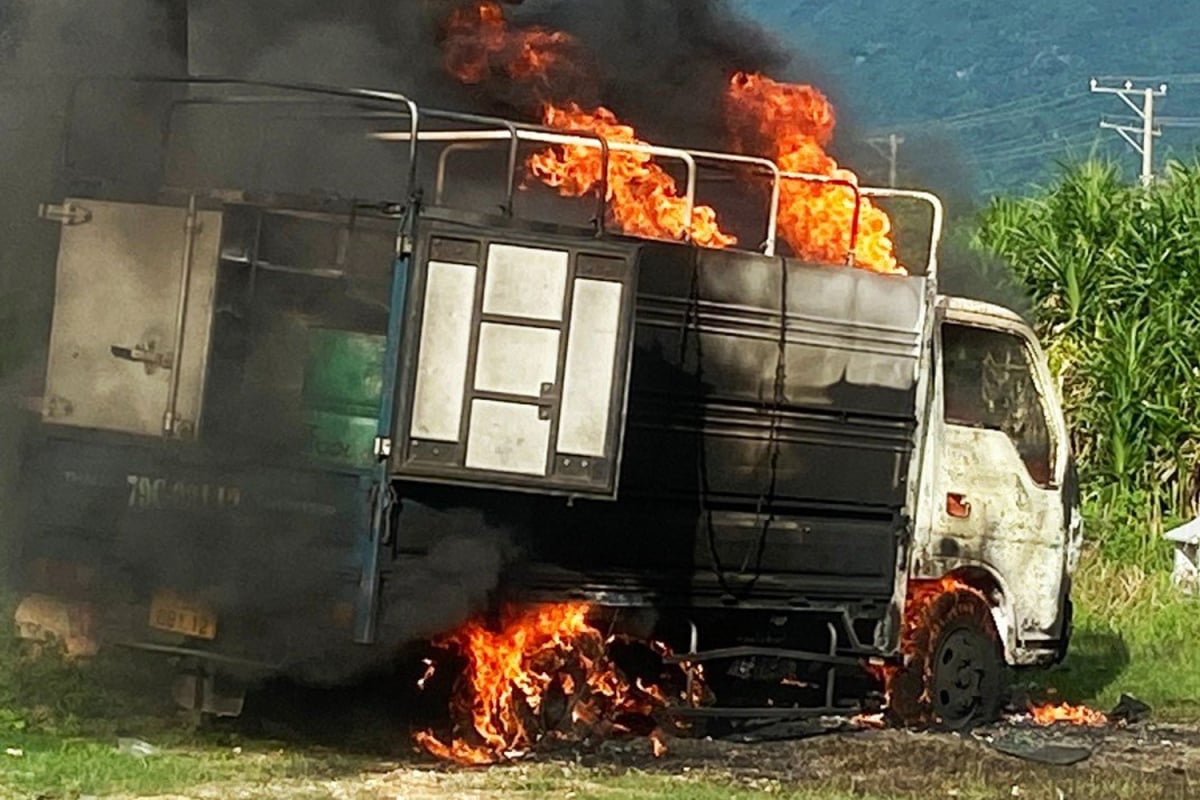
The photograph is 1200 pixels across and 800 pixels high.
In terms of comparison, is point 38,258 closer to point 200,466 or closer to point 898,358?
point 200,466

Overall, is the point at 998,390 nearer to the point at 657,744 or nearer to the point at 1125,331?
the point at 657,744

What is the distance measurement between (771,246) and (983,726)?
294 centimetres

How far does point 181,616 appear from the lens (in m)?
10.0

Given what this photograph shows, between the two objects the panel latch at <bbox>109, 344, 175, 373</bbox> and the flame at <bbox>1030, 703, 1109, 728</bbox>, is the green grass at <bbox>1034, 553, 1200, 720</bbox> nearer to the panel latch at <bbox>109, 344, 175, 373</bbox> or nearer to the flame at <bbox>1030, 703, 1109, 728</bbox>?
the flame at <bbox>1030, 703, 1109, 728</bbox>

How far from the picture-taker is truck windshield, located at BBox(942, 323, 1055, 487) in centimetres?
1220

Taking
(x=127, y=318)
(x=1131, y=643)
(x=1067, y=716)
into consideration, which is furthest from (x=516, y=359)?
(x=1131, y=643)

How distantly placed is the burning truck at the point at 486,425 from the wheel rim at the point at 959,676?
0.02 m

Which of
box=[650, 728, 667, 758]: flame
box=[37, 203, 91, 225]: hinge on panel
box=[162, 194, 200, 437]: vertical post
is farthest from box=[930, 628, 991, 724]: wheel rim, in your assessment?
box=[37, 203, 91, 225]: hinge on panel

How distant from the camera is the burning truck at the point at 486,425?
9.55m

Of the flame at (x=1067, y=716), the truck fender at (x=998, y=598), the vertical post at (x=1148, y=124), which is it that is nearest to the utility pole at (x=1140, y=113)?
the vertical post at (x=1148, y=124)

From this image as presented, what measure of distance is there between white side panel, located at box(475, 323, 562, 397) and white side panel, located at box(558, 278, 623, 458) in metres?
0.08

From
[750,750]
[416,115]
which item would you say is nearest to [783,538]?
[750,750]

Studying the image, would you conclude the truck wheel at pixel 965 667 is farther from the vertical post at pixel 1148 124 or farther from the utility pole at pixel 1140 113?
the vertical post at pixel 1148 124

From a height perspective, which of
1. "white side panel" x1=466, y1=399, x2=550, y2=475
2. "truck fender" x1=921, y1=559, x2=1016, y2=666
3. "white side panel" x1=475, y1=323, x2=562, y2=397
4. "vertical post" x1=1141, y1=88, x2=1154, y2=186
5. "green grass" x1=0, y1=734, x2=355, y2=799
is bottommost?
"green grass" x1=0, y1=734, x2=355, y2=799
